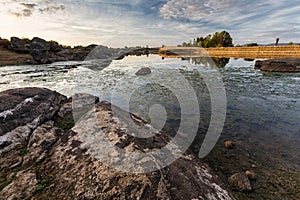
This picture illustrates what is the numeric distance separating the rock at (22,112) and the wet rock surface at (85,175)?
0.58 feet

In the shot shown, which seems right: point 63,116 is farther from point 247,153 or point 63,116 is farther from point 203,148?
point 247,153

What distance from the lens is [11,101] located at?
549 centimetres

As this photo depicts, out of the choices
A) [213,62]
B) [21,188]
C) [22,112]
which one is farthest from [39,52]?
[21,188]

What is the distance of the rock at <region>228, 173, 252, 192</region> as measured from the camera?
3.89m

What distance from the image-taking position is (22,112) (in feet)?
17.0

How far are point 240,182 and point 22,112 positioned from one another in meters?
6.84

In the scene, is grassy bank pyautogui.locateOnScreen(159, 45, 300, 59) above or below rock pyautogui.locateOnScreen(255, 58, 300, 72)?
above

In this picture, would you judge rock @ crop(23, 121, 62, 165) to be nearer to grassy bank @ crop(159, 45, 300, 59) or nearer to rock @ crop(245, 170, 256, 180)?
rock @ crop(245, 170, 256, 180)

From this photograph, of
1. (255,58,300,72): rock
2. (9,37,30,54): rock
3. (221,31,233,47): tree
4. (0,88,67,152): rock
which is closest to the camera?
(0,88,67,152): rock

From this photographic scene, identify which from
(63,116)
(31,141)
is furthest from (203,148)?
(63,116)

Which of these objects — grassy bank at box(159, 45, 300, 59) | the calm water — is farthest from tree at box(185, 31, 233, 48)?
the calm water

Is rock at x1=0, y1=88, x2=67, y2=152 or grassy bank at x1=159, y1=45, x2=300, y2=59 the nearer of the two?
rock at x1=0, y1=88, x2=67, y2=152

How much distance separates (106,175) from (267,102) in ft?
34.9

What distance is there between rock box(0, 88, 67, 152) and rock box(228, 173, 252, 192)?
579 cm
